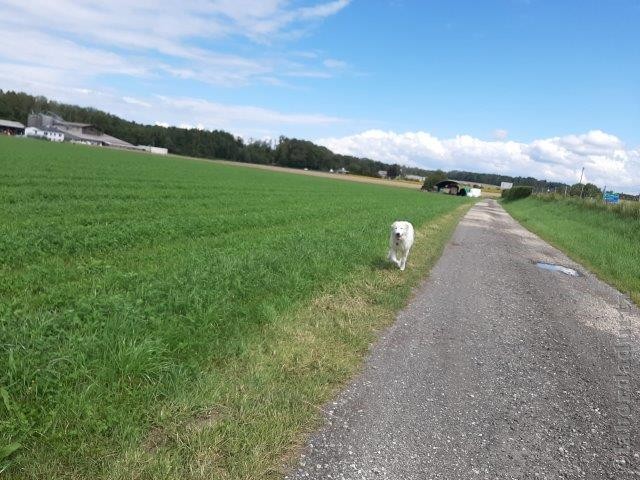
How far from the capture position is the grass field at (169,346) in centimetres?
308

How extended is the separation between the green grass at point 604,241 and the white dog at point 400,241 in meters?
4.83

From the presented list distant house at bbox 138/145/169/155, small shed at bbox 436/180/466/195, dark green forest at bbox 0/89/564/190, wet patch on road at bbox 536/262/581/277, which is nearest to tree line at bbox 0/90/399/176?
dark green forest at bbox 0/89/564/190

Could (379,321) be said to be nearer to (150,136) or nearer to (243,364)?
(243,364)

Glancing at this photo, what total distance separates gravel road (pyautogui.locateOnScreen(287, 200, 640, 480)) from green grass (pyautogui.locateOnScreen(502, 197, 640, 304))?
13.4 feet

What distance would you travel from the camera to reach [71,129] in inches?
5482

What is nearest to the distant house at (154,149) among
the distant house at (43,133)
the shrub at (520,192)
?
the distant house at (43,133)

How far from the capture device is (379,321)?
258 inches

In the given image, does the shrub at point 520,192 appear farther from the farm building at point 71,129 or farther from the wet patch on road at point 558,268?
the farm building at point 71,129

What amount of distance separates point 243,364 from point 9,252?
17.4 feet

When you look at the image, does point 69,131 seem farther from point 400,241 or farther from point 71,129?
point 400,241

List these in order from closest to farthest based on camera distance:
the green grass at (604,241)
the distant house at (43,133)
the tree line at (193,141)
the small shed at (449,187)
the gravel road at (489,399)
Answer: the gravel road at (489,399), the green grass at (604,241), the small shed at (449,187), the distant house at (43,133), the tree line at (193,141)

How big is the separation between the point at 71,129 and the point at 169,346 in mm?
158195

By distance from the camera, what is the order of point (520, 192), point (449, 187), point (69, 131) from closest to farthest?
point (520, 192) → point (449, 187) → point (69, 131)

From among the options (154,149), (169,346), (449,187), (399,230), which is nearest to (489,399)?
(169,346)
